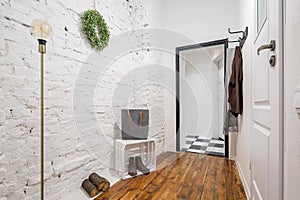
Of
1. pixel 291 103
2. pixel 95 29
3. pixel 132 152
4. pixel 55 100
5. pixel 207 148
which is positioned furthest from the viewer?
pixel 207 148

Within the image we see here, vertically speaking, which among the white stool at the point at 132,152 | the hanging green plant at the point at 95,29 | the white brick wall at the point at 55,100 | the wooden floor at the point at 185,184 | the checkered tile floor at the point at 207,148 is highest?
the hanging green plant at the point at 95,29

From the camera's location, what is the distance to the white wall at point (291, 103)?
0.63 m

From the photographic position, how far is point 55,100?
1.70 metres

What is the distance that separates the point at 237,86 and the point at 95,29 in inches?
71.1

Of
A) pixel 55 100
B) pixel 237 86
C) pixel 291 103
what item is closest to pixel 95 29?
pixel 55 100

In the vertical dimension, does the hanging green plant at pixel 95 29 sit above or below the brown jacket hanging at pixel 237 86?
above

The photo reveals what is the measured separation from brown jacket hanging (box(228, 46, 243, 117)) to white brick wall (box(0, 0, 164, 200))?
1.44 m

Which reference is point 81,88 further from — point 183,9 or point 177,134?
point 183,9

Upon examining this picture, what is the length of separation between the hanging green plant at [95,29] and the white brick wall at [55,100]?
2.6 inches

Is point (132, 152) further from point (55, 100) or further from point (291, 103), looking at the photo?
point (291, 103)

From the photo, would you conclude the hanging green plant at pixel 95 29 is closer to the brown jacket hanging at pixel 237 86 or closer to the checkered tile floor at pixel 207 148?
the brown jacket hanging at pixel 237 86

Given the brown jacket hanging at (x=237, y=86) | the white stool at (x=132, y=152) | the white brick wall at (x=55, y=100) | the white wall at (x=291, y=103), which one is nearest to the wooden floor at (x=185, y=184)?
the white stool at (x=132, y=152)

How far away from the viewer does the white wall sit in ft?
2.07

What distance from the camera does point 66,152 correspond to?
179 cm
